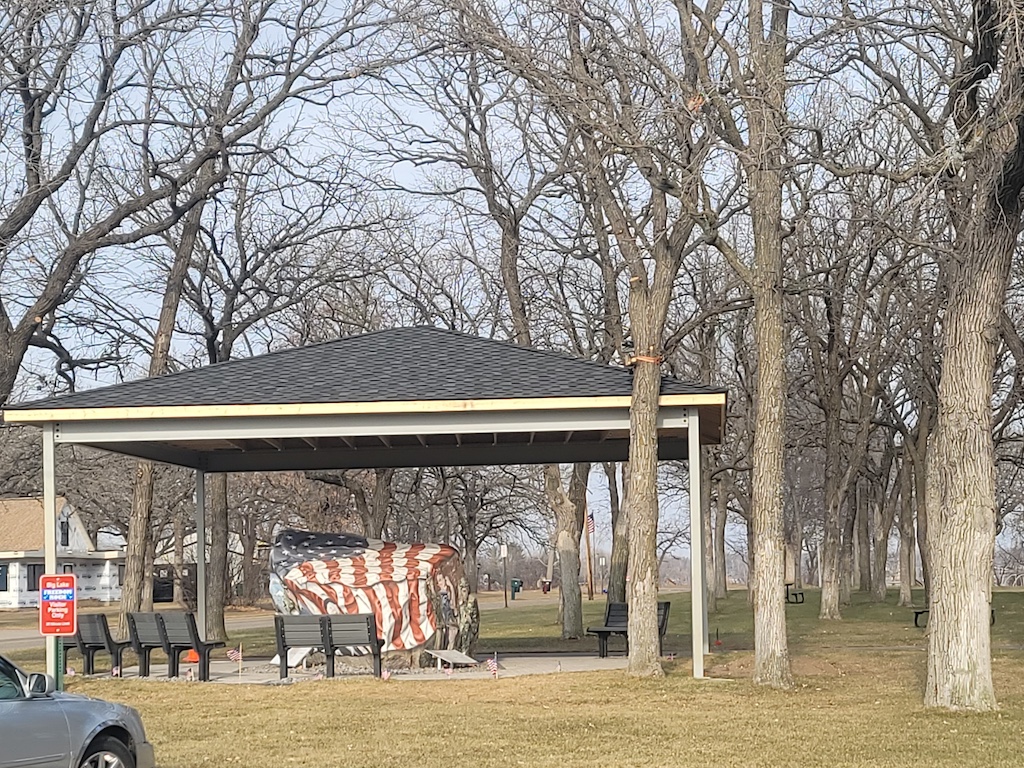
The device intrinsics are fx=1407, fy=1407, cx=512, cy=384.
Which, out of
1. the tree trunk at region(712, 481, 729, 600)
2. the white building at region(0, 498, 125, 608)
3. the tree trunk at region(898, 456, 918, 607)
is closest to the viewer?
the tree trunk at region(898, 456, 918, 607)

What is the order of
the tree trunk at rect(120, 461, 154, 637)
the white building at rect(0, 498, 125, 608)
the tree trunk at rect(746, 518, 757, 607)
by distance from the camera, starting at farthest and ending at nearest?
the white building at rect(0, 498, 125, 608) < the tree trunk at rect(746, 518, 757, 607) < the tree trunk at rect(120, 461, 154, 637)

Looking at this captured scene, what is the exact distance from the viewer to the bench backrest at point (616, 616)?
21306 millimetres

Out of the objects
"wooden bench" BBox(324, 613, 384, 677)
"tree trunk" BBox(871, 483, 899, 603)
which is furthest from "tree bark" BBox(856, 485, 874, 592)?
"wooden bench" BBox(324, 613, 384, 677)

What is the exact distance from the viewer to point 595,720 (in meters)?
13.6

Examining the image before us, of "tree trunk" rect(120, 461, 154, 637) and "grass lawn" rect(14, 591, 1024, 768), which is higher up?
"tree trunk" rect(120, 461, 154, 637)

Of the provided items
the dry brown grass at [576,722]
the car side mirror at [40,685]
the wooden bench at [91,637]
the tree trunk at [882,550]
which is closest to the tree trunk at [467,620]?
the dry brown grass at [576,722]

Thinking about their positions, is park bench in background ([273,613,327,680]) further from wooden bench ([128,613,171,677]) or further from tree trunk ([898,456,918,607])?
tree trunk ([898,456,918,607])

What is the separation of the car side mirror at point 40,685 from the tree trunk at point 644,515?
9.71m

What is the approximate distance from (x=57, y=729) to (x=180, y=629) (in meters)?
9.66

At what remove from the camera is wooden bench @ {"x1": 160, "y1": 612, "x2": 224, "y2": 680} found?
17.9m

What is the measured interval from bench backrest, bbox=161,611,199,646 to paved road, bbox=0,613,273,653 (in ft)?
48.1

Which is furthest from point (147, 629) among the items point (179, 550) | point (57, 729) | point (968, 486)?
point (179, 550)

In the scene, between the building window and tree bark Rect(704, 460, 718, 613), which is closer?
tree bark Rect(704, 460, 718, 613)

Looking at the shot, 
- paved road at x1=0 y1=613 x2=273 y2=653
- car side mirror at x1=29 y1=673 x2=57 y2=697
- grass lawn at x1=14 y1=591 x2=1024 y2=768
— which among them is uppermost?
car side mirror at x1=29 y1=673 x2=57 y2=697
